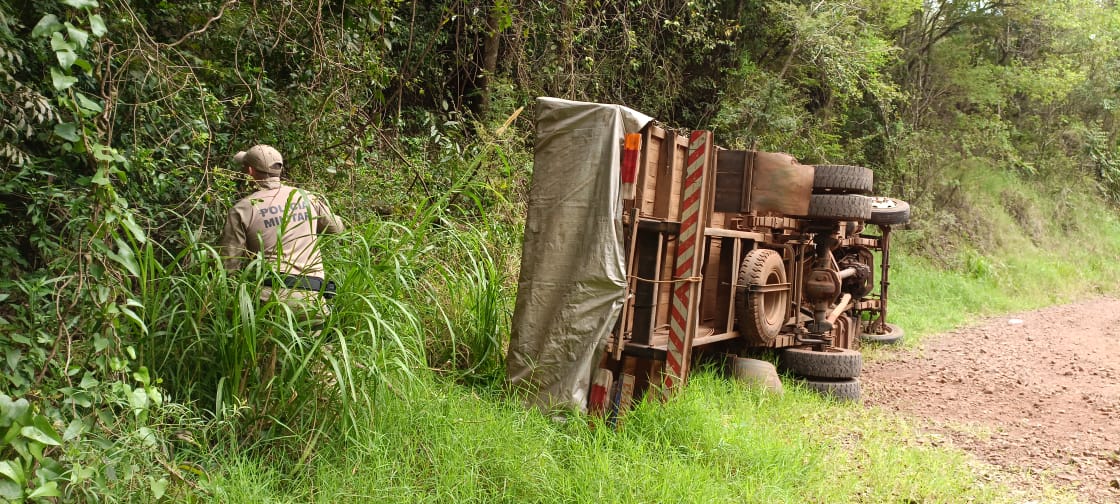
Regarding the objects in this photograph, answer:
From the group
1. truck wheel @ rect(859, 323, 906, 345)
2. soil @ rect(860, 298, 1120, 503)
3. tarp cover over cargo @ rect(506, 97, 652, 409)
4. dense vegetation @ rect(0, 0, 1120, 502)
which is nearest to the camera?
dense vegetation @ rect(0, 0, 1120, 502)

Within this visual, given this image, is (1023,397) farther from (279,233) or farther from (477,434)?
(279,233)

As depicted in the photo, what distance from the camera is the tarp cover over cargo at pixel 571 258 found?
205 inches

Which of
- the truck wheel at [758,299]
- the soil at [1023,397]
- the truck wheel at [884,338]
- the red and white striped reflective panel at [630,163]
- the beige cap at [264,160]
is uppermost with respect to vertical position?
the red and white striped reflective panel at [630,163]

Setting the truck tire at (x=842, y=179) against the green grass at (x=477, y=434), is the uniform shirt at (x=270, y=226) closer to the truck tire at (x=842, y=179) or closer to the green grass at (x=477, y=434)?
the green grass at (x=477, y=434)

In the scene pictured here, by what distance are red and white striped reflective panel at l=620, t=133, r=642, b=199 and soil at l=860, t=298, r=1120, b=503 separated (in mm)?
3002

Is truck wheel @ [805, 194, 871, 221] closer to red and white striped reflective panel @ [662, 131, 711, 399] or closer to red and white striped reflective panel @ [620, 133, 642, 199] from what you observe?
red and white striped reflective panel @ [662, 131, 711, 399]

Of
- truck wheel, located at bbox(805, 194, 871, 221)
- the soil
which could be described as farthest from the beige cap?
the soil

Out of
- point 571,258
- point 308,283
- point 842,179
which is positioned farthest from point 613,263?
point 842,179

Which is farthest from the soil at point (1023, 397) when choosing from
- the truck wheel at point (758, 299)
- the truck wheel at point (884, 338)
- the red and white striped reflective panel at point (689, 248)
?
the red and white striped reflective panel at point (689, 248)

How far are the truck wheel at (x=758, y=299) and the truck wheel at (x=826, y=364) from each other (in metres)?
0.36

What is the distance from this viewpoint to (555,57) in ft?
35.4

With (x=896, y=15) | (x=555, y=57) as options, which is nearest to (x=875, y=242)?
(x=555, y=57)

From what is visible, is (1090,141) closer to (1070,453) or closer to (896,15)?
(896,15)

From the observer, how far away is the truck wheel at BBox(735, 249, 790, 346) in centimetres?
673
